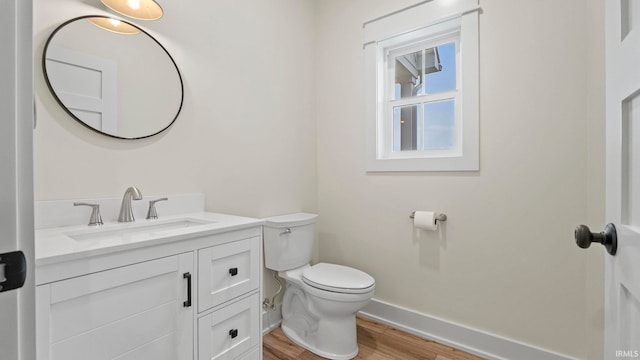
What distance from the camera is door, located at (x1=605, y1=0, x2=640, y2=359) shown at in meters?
0.54

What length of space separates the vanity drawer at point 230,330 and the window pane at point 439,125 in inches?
59.6

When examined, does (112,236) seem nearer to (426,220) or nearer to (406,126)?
(426,220)

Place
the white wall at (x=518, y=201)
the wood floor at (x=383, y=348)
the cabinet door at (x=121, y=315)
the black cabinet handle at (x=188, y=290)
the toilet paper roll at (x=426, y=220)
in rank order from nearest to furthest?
1. the cabinet door at (x=121, y=315)
2. the black cabinet handle at (x=188, y=290)
3. the white wall at (x=518, y=201)
4. the wood floor at (x=383, y=348)
5. the toilet paper roll at (x=426, y=220)

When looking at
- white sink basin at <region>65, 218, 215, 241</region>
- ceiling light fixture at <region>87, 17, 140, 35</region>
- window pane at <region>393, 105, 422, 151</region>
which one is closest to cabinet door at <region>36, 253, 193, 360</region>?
white sink basin at <region>65, 218, 215, 241</region>

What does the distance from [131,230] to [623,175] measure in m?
1.59

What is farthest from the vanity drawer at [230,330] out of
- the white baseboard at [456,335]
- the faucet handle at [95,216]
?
the white baseboard at [456,335]

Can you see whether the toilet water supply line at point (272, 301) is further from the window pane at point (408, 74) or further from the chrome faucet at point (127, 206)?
the window pane at point (408, 74)

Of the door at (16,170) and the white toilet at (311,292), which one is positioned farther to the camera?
the white toilet at (311,292)

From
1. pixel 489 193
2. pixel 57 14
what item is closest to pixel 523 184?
pixel 489 193

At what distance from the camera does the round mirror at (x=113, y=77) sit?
1136mm

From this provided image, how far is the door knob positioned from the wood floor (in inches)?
53.8

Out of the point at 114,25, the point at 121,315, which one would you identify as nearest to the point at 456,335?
the point at 121,315

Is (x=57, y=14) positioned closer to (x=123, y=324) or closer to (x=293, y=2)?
(x=123, y=324)

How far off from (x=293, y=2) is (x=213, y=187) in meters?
1.62
